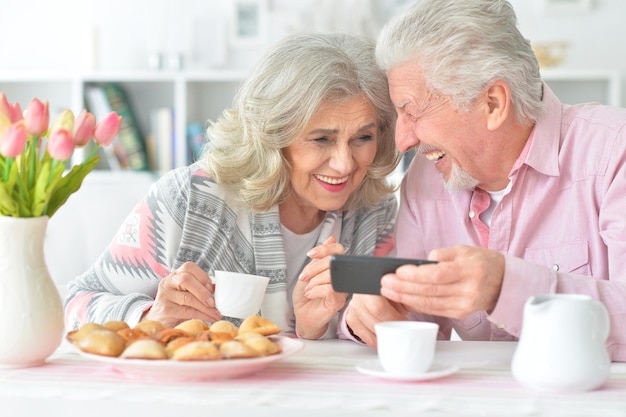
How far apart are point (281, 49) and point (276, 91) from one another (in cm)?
10

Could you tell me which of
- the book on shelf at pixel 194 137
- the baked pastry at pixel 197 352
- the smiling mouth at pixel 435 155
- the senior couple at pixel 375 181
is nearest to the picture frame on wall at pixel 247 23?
the book on shelf at pixel 194 137

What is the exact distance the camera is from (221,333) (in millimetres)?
1254

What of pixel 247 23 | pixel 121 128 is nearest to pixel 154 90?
pixel 121 128

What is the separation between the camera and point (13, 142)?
117cm

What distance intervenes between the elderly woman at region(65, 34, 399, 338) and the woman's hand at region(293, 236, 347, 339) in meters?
0.05

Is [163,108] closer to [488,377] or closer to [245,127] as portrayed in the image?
[245,127]

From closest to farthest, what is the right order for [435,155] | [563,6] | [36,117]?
1. [36,117]
2. [435,155]
3. [563,6]

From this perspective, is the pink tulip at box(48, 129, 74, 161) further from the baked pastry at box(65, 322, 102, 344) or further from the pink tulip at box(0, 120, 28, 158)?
the baked pastry at box(65, 322, 102, 344)

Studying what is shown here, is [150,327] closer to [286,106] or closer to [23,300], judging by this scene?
[23,300]

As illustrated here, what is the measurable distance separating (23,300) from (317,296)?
0.57 m

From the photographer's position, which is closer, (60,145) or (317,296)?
(60,145)

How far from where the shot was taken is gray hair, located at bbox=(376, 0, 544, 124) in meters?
1.72

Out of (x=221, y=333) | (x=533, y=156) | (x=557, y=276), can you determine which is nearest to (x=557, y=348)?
(x=557, y=276)

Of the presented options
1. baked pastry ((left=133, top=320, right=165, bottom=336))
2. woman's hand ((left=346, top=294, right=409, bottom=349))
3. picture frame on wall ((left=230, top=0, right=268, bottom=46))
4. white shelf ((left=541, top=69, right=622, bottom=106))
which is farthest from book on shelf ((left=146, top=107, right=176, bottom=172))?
baked pastry ((left=133, top=320, right=165, bottom=336))
